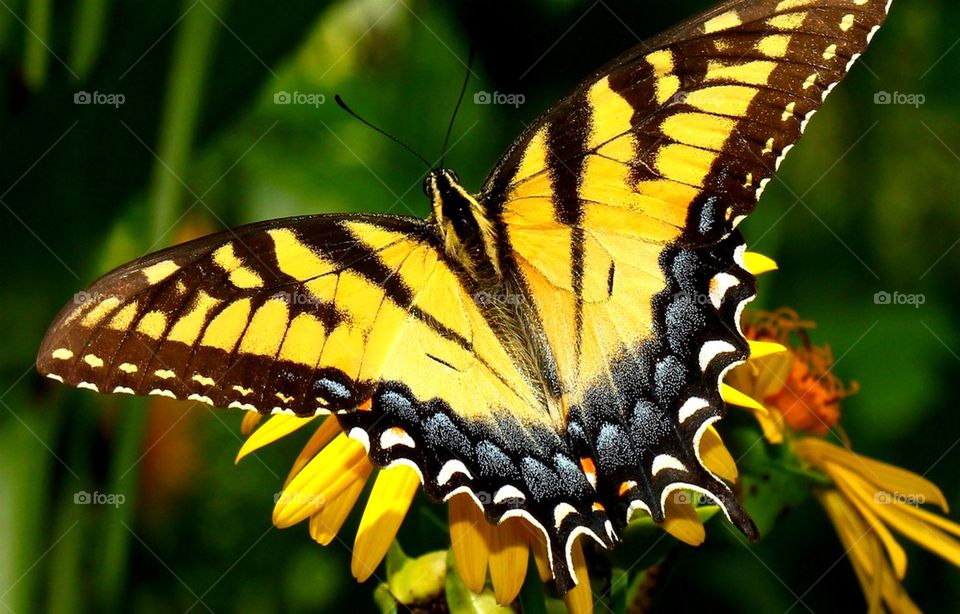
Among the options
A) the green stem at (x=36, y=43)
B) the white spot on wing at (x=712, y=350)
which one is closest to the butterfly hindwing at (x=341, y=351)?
the white spot on wing at (x=712, y=350)

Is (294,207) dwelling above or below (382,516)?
above

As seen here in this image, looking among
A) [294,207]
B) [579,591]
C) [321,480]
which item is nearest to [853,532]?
[579,591]

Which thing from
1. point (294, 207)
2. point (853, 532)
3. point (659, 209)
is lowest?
point (853, 532)

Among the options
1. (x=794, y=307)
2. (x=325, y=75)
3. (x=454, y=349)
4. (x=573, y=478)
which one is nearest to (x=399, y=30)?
(x=325, y=75)

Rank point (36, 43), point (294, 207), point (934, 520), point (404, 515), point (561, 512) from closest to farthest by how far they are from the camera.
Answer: point (561, 512)
point (404, 515)
point (934, 520)
point (36, 43)
point (294, 207)

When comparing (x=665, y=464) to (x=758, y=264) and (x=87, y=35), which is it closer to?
(x=758, y=264)

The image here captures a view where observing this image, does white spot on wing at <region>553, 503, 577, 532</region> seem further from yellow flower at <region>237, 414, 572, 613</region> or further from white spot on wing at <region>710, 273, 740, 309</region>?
white spot on wing at <region>710, 273, 740, 309</region>
